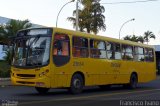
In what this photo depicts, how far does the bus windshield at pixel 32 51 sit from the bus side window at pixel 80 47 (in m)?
1.75

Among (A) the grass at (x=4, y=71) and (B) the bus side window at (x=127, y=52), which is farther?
(A) the grass at (x=4, y=71)

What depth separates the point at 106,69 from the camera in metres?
22.6

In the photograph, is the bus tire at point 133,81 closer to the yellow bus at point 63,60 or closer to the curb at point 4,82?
the yellow bus at point 63,60

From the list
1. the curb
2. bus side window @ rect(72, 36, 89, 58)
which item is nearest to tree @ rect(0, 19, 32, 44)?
the curb

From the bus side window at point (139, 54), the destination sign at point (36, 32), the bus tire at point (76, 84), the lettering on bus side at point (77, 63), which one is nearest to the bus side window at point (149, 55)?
the bus side window at point (139, 54)

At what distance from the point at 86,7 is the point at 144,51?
123 feet

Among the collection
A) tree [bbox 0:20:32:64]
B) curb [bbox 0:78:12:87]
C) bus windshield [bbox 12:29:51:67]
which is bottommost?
curb [bbox 0:78:12:87]

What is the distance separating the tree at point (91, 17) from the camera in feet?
208

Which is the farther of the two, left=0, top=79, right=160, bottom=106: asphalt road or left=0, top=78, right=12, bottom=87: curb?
left=0, top=78, right=12, bottom=87: curb

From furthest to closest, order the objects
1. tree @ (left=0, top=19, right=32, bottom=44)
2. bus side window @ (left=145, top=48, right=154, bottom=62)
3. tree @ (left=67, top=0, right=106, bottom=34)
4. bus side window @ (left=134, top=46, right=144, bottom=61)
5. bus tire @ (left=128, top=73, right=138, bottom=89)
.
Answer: tree @ (left=67, top=0, right=106, bottom=34), tree @ (left=0, top=19, right=32, bottom=44), bus side window @ (left=145, top=48, right=154, bottom=62), bus side window @ (left=134, top=46, right=144, bottom=61), bus tire @ (left=128, top=73, right=138, bottom=89)

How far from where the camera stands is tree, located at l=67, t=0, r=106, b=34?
208ft

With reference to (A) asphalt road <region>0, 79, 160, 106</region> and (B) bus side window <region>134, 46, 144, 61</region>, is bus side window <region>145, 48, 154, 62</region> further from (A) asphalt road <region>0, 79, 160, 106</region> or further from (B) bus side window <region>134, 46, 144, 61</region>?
(A) asphalt road <region>0, 79, 160, 106</region>

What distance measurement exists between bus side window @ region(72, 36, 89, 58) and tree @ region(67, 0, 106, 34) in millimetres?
42359

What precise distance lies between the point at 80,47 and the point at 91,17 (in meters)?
44.5
